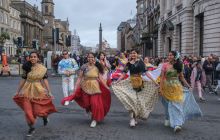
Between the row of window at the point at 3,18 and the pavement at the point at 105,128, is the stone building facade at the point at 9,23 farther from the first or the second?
the pavement at the point at 105,128

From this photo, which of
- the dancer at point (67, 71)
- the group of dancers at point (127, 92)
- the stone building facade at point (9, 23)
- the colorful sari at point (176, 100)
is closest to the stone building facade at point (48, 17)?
the stone building facade at point (9, 23)

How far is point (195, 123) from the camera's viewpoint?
895 cm

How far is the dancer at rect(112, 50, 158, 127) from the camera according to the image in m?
8.38

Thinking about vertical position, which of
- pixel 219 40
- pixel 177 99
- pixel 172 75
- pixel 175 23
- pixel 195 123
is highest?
pixel 175 23

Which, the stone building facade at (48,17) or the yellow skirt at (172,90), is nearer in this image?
the yellow skirt at (172,90)

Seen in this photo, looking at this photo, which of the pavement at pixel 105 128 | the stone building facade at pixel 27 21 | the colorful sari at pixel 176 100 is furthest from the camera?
the stone building facade at pixel 27 21

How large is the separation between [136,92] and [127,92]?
225 mm

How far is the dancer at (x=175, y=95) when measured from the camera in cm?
800

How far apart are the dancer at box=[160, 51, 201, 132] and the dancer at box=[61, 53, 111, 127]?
1.39 m

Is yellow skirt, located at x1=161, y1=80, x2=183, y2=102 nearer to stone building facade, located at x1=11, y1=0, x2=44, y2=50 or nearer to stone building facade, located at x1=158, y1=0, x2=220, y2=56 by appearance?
stone building facade, located at x1=158, y1=0, x2=220, y2=56

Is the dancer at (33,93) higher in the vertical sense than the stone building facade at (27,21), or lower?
lower

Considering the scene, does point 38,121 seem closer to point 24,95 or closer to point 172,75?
point 24,95

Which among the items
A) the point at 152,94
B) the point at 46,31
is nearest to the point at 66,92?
the point at 152,94

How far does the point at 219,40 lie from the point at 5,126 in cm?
1718
